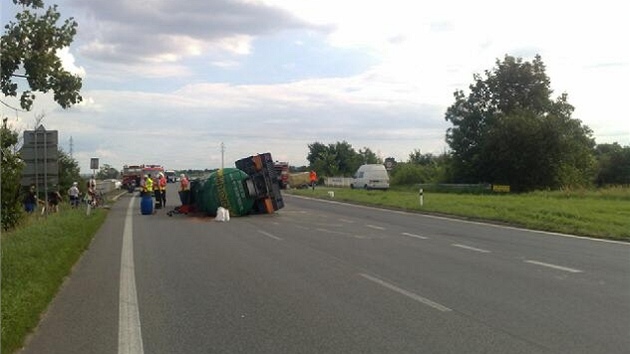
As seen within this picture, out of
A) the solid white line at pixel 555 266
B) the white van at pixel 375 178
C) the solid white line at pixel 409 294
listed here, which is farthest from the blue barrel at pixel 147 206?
the white van at pixel 375 178

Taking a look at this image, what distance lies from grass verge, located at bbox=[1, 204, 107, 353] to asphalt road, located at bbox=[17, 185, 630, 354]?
223 mm

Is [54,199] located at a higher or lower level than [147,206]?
higher

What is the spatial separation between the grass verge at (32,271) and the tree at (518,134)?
45210 millimetres

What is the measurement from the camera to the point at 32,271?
10.7 meters

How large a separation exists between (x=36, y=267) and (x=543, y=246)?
10.9 meters

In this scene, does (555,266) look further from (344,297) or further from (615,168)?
(615,168)

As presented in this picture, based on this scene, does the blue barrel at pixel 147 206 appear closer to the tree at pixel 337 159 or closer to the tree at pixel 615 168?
the tree at pixel 615 168

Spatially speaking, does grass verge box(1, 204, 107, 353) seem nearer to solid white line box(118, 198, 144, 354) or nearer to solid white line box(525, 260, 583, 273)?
solid white line box(118, 198, 144, 354)

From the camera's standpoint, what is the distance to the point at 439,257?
13.6 m

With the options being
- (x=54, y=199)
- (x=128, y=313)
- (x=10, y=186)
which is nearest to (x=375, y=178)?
(x=54, y=199)

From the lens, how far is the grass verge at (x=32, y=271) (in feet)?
24.1

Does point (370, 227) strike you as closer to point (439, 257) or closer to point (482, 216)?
point (482, 216)

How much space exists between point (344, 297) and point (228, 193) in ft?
60.9

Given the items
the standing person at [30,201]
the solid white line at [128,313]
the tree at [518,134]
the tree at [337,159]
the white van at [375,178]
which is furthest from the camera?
the tree at [337,159]
